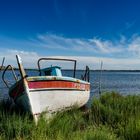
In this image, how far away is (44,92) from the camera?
362 inches

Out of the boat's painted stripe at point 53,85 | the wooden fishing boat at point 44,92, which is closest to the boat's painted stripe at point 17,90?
the wooden fishing boat at point 44,92

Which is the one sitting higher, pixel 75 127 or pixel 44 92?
pixel 44 92

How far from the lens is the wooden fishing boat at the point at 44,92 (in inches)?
336

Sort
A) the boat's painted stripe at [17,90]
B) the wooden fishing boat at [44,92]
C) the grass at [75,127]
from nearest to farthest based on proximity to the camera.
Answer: the grass at [75,127] → the wooden fishing boat at [44,92] → the boat's painted stripe at [17,90]

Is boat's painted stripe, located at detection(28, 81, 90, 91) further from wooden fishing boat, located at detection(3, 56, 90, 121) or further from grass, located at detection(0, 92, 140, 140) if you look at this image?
grass, located at detection(0, 92, 140, 140)

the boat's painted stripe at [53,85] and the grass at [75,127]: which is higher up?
the boat's painted stripe at [53,85]

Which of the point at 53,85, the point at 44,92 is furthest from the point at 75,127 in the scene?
the point at 53,85

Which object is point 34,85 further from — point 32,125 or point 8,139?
point 8,139

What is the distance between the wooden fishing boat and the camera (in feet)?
28.0

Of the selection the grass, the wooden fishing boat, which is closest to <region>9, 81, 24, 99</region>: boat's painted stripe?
the wooden fishing boat

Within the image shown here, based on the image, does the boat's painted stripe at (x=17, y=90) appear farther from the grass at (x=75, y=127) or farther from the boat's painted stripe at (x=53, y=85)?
the grass at (x=75, y=127)

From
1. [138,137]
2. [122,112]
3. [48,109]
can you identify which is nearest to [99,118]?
[122,112]

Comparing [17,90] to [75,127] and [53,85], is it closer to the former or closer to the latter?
[53,85]

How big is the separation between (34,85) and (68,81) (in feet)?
6.54
